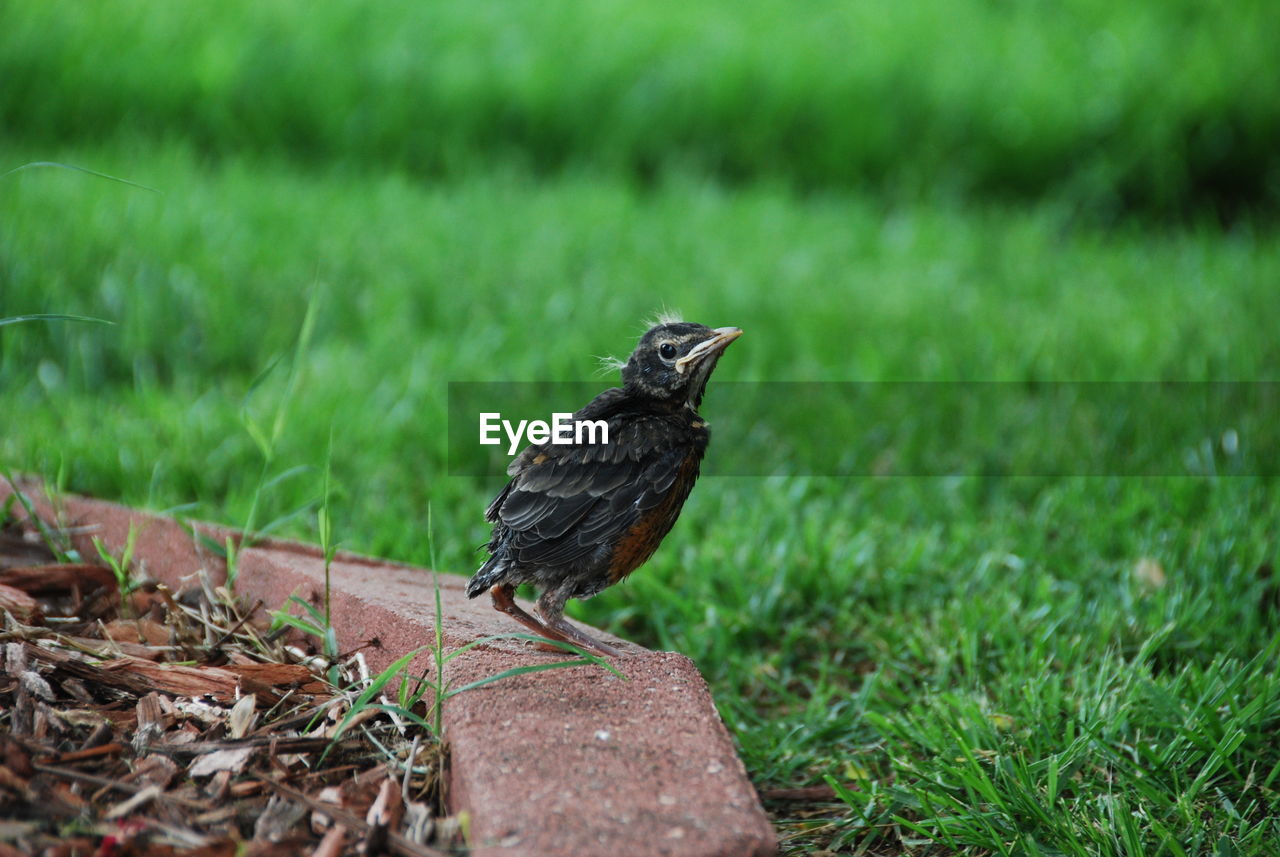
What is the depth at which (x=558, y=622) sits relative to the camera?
2818 mm

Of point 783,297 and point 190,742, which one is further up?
point 783,297

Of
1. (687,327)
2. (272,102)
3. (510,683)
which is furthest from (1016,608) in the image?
(272,102)

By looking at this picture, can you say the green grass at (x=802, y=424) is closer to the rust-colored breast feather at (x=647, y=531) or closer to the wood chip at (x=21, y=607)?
the rust-colored breast feather at (x=647, y=531)

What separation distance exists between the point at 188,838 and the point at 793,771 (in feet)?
5.69

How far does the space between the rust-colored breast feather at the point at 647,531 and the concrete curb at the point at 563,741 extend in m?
0.20

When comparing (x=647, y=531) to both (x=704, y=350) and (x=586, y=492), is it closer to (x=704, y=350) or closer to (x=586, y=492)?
(x=586, y=492)

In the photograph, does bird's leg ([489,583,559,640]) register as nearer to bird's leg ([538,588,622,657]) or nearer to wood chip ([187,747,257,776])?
bird's leg ([538,588,622,657])

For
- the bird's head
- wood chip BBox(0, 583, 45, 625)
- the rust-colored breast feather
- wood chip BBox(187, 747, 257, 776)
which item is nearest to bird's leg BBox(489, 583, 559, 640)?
the rust-colored breast feather

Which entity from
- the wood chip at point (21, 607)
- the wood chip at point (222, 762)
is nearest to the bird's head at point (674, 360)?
the wood chip at point (222, 762)

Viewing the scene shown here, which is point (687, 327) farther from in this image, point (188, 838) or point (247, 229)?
point (247, 229)

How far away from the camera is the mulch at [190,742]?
2051mm

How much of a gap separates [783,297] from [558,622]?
374 centimetres

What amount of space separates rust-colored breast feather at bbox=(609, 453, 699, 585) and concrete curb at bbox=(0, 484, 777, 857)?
7.9 inches

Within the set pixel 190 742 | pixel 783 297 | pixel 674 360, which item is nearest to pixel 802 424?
pixel 783 297
